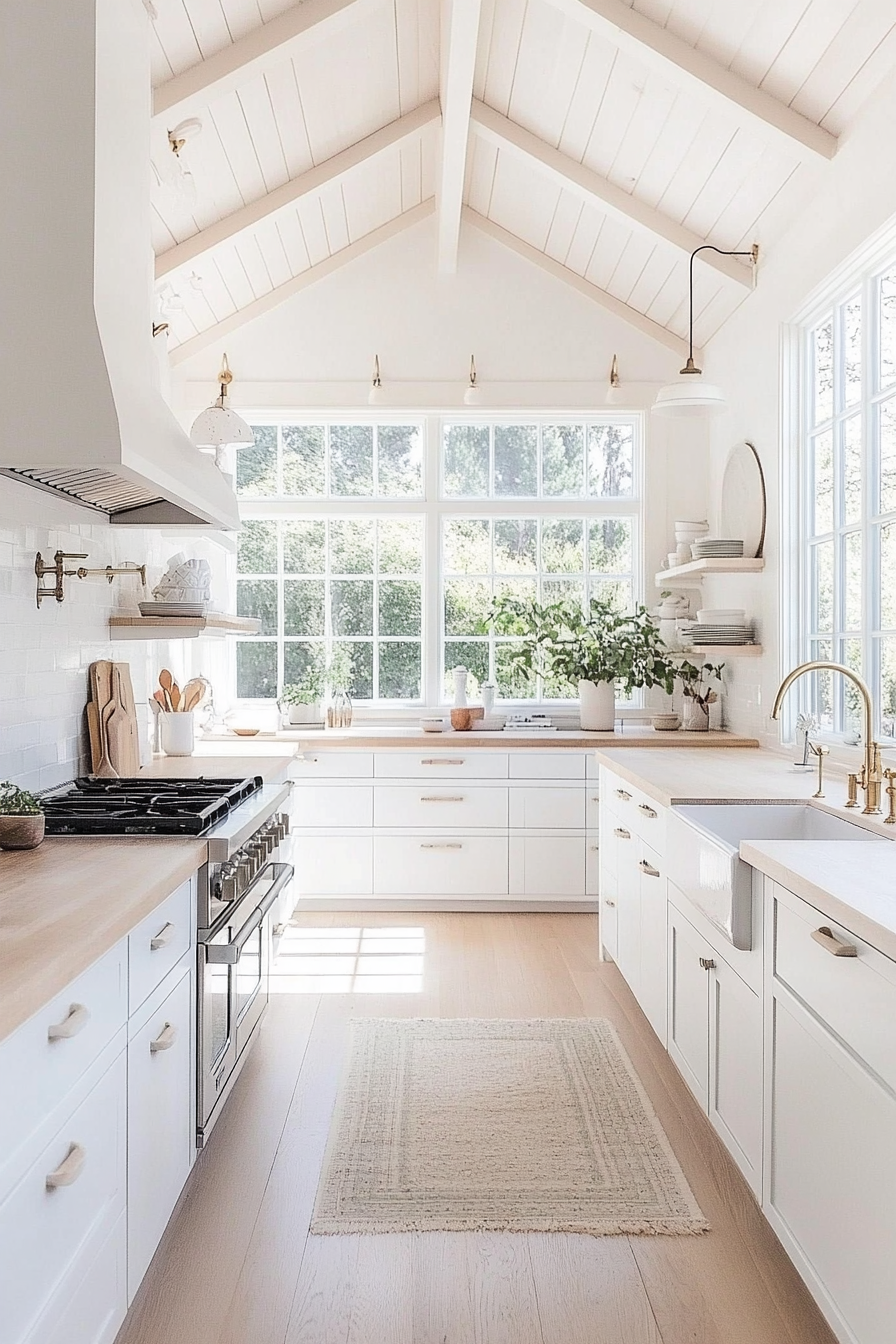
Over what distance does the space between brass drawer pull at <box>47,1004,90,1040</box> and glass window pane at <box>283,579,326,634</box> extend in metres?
4.19

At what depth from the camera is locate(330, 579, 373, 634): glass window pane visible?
5.77 meters

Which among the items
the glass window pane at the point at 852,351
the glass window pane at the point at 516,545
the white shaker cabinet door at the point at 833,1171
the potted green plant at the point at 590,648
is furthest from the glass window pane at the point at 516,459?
the white shaker cabinet door at the point at 833,1171

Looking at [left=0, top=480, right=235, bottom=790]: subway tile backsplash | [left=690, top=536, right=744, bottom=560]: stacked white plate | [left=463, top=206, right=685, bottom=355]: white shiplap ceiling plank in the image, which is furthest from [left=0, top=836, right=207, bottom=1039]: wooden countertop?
[left=463, top=206, right=685, bottom=355]: white shiplap ceiling plank

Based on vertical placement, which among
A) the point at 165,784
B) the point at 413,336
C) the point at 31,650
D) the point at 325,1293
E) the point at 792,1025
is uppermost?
the point at 413,336

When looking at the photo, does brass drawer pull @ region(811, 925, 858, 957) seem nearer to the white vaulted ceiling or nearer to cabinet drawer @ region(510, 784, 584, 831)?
the white vaulted ceiling

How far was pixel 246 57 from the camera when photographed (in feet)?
11.8

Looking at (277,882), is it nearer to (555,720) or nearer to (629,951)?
(629,951)

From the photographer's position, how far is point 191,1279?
2.19 meters

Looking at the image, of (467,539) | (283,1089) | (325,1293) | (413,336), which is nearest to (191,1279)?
(325,1293)

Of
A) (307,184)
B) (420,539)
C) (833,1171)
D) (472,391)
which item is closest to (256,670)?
(420,539)

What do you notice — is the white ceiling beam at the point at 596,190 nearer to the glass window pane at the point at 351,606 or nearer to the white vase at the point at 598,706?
the white vase at the point at 598,706

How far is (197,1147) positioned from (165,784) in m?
1.08

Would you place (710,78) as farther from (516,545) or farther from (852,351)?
(516,545)

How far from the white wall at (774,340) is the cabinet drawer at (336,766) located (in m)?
1.75
